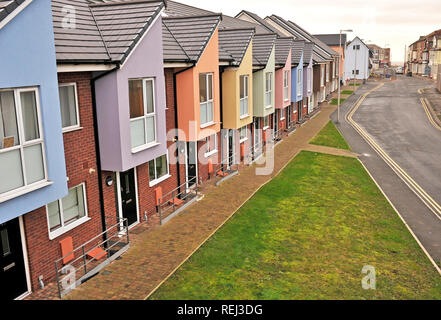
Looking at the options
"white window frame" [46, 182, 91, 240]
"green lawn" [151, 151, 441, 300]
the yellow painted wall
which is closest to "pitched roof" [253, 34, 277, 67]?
the yellow painted wall

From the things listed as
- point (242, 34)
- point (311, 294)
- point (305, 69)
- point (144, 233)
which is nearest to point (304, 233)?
point (311, 294)

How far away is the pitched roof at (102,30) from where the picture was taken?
10.8 meters

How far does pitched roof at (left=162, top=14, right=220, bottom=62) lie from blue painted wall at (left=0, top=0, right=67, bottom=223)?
6450mm

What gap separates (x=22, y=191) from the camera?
8.70 meters

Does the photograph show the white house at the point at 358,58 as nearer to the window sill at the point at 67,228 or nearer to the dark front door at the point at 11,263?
the window sill at the point at 67,228

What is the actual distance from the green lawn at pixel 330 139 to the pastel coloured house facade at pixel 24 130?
23.4 metres

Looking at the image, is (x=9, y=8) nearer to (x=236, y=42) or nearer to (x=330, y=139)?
(x=236, y=42)

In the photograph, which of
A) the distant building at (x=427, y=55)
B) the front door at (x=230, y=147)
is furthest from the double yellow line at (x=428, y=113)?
the distant building at (x=427, y=55)

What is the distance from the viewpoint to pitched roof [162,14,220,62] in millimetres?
16125

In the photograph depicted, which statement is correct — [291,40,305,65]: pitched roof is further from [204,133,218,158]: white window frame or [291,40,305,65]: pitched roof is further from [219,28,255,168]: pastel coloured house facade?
[204,133,218,158]: white window frame

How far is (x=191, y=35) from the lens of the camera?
17.5 metres

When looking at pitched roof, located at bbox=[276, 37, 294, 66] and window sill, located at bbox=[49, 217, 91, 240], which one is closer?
window sill, located at bbox=[49, 217, 91, 240]

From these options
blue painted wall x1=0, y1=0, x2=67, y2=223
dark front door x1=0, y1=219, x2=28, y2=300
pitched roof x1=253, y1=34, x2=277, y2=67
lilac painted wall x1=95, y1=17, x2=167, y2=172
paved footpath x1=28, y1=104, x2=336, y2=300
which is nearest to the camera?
blue painted wall x1=0, y1=0, x2=67, y2=223

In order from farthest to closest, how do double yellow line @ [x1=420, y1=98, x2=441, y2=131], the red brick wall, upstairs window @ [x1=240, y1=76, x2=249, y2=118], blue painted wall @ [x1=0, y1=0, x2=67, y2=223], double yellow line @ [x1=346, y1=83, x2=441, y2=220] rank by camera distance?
1. double yellow line @ [x1=420, y1=98, x2=441, y2=131]
2. upstairs window @ [x1=240, y1=76, x2=249, y2=118]
3. double yellow line @ [x1=346, y1=83, x2=441, y2=220]
4. the red brick wall
5. blue painted wall @ [x1=0, y1=0, x2=67, y2=223]
